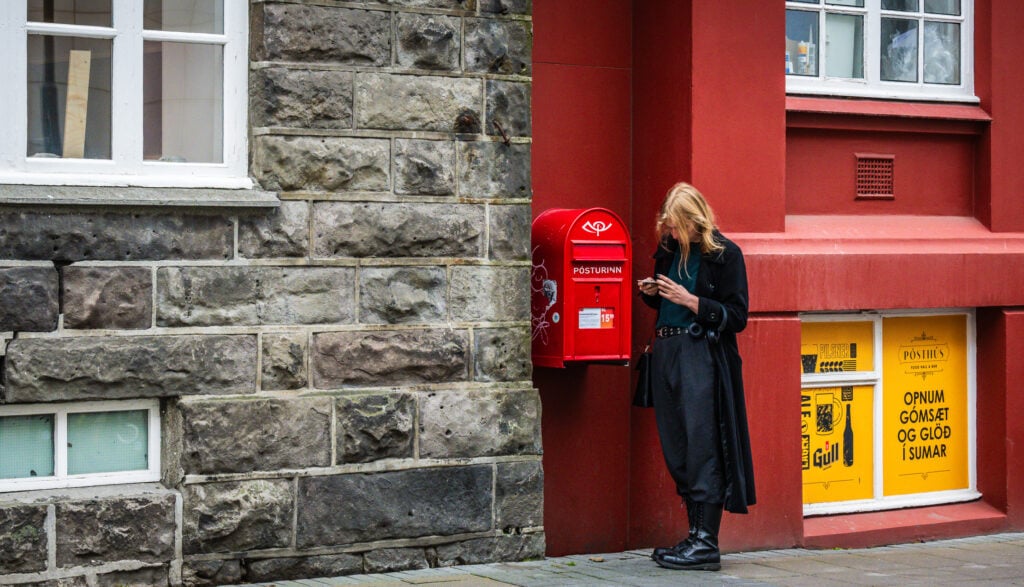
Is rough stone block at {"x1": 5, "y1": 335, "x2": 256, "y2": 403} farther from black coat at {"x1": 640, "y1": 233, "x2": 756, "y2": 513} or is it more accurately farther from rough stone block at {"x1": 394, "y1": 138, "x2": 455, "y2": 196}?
black coat at {"x1": 640, "y1": 233, "x2": 756, "y2": 513}

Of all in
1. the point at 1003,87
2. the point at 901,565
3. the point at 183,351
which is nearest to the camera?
the point at 183,351

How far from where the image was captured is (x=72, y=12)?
6.54 meters

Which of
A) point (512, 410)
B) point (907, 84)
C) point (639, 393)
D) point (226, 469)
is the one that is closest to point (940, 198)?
point (907, 84)

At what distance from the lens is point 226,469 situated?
21.8 feet

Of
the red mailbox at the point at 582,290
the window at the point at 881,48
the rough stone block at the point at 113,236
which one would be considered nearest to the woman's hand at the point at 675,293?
the red mailbox at the point at 582,290

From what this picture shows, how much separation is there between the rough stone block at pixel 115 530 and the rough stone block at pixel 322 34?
2.20m

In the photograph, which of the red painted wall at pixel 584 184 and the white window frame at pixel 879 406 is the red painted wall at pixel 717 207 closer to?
the red painted wall at pixel 584 184

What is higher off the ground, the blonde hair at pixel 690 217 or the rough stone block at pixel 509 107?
the rough stone block at pixel 509 107

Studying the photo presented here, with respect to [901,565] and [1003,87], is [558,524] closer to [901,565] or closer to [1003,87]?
[901,565]

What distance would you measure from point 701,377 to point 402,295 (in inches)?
62.8

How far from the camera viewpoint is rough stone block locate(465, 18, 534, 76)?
285 inches

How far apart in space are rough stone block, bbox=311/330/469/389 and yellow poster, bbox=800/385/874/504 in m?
2.53

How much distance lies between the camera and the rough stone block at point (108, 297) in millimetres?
6336

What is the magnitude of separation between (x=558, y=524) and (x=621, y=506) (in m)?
0.43
